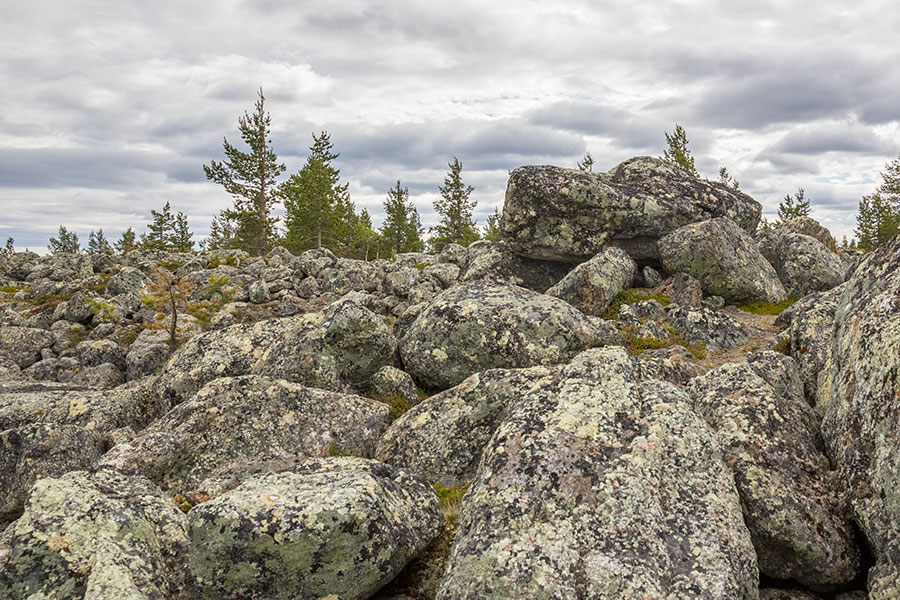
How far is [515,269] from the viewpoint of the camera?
1159 inches

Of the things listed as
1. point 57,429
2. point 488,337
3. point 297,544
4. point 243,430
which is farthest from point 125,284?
point 297,544

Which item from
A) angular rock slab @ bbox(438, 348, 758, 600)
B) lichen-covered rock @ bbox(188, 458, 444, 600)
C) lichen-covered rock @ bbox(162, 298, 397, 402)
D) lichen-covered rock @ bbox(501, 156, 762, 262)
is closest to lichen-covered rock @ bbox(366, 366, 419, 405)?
lichen-covered rock @ bbox(162, 298, 397, 402)

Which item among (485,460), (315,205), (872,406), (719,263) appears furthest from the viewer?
(315,205)

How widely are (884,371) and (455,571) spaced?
7.43 meters

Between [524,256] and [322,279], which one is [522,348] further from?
[322,279]

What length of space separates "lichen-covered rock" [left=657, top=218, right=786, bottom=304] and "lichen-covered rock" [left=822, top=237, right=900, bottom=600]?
1416 centimetres

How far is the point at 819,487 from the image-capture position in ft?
28.2

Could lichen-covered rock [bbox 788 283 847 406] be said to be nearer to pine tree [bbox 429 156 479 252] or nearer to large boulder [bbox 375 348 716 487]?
large boulder [bbox 375 348 716 487]

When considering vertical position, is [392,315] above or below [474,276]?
below

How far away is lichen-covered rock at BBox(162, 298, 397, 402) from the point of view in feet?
53.6

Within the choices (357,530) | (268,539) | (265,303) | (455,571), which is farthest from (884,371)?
(265,303)

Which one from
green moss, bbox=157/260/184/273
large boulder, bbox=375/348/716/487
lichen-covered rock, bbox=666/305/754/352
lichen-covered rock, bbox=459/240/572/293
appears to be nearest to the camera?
large boulder, bbox=375/348/716/487

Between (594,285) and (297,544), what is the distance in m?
19.0

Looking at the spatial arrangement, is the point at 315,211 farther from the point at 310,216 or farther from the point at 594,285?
the point at 594,285
